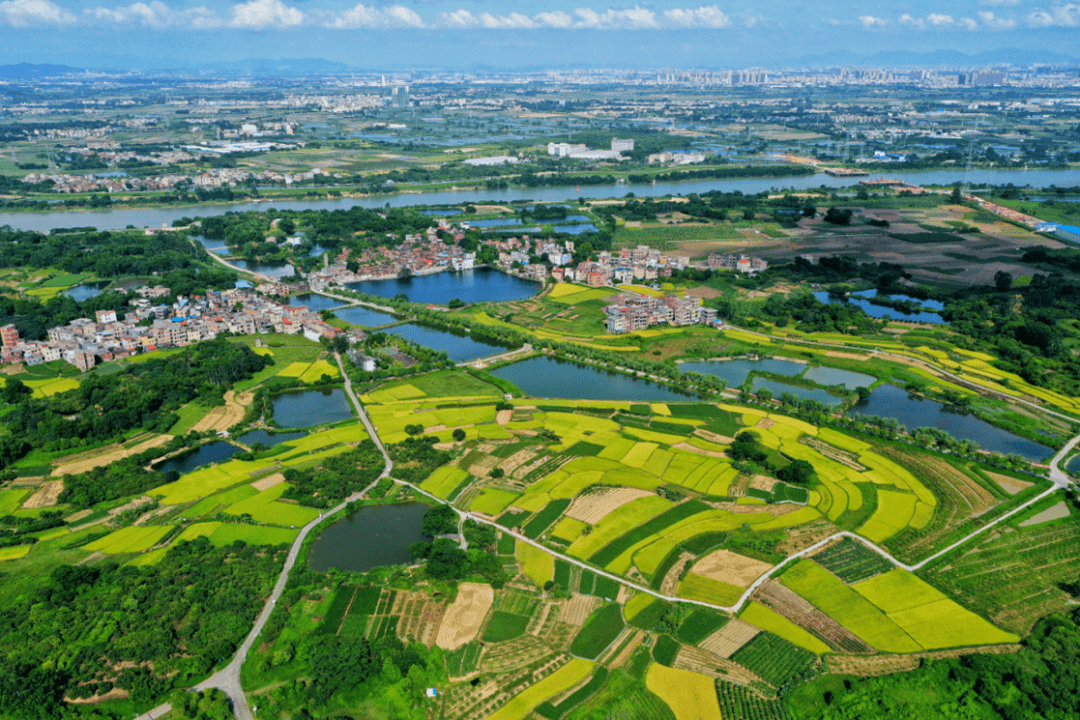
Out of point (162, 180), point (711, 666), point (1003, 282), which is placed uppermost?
point (162, 180)

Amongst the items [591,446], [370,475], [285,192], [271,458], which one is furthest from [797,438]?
[285,192]

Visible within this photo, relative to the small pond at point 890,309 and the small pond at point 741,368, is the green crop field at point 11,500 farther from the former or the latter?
the small pond at point 890,309

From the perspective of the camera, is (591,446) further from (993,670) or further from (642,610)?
(993,670)

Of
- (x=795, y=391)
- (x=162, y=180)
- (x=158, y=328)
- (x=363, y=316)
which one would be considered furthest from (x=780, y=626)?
(x=162, y=180)

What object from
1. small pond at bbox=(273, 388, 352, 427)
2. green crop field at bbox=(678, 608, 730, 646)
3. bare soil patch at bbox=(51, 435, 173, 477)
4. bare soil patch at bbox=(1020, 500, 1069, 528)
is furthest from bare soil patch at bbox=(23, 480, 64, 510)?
bare soil patch at bbox=(1020, 500, 1069, 528)

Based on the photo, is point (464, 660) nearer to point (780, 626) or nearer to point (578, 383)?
point (780, 626)

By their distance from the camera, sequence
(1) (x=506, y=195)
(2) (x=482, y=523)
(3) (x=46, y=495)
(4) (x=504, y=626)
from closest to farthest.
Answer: (4) (x=504, y=626)
(2) (x=482, y=523)
(3) (x=46, y=495)
(1) (x=506, y=195)
